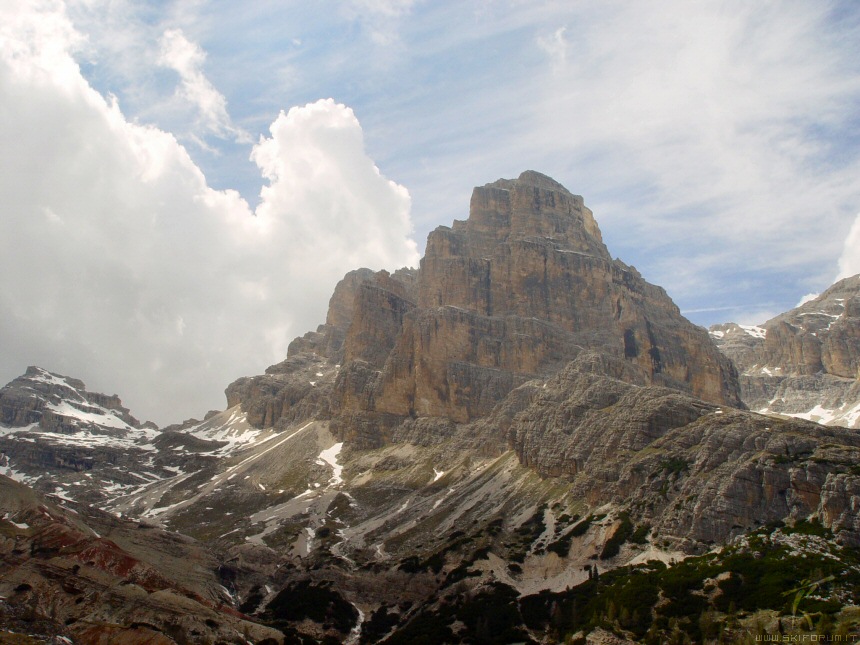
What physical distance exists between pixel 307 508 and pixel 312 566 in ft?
173

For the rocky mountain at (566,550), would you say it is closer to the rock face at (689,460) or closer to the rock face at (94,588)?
the rock face at (689,460)

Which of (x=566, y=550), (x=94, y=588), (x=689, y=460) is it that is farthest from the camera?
(x=689, y=460)

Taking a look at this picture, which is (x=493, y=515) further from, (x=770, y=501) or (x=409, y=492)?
(x=770, y=501)

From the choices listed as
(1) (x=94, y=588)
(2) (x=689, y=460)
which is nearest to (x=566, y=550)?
(2) (x=689, y=460)

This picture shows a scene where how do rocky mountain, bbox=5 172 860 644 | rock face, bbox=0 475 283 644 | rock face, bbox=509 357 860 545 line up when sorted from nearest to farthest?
rocky mountain, bbox=5 172 860 644, rock face, bbox=0 475 283 644, rock face, bbox=509 357 860 545

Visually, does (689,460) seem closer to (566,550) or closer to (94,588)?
(566,550)

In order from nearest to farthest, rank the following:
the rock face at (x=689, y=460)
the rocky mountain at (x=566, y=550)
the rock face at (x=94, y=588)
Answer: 1. the rocky mountain at (x=566, y=550)
2. the rock face at (x=94, y=588)
3. the rock face at (x=689, y=460)

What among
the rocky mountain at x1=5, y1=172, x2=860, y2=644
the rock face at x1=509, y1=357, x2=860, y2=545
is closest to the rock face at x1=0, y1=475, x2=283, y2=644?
the rocky mountain at x1=5, y1=172, x2=860, y2=644

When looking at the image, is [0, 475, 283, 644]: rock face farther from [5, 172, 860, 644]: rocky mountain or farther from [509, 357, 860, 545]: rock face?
[509, 357, 860, 545]: rock face

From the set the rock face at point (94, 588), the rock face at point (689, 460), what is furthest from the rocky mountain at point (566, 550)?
the rock face at point (94, 588)

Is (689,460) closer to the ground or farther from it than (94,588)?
farther from it

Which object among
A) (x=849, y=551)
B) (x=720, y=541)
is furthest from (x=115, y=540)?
(x=849, y=551)

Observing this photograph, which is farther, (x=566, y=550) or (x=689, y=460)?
(x=689, y=460)

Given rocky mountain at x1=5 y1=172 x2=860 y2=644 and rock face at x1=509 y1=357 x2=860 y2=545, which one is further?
rock face at x1=509 y1=357 x2=860 y2=545
